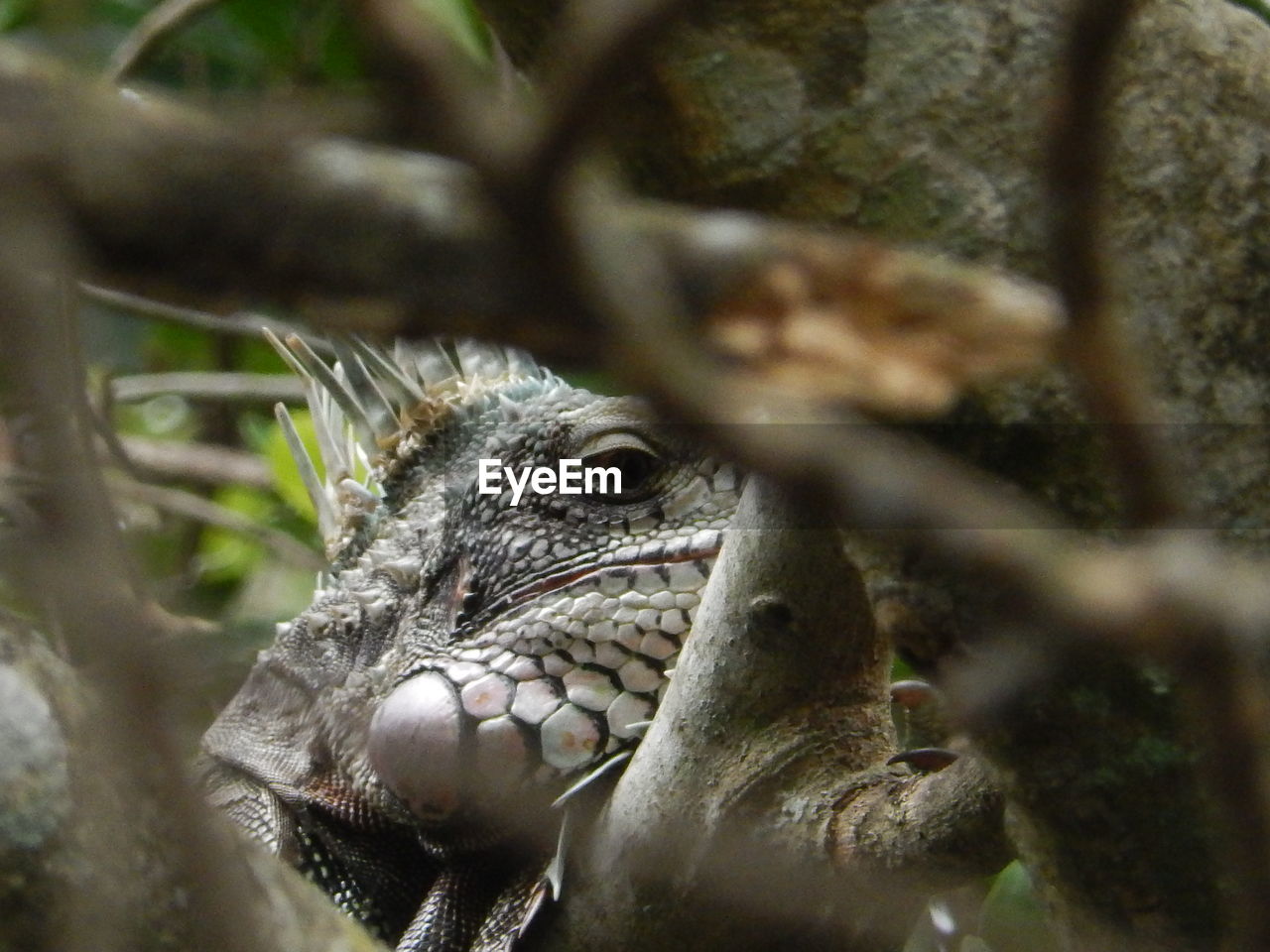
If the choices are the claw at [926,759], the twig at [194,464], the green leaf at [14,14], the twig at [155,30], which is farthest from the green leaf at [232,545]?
the claw at [926,759]

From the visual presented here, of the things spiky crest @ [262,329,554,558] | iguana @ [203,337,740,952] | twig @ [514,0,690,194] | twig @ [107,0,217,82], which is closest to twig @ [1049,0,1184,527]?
twig @ [514,0,690,194]

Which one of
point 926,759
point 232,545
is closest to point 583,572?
point 926,759

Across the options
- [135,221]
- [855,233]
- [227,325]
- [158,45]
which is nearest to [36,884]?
[135,221]

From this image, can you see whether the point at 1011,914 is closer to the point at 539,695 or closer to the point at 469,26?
the point at 539,695

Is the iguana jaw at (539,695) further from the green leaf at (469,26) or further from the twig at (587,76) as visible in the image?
the twig at (587,76)

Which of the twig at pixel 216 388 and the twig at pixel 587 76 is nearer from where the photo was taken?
the twig at pixel 587 76

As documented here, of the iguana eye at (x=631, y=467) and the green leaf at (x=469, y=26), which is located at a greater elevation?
the green leaf at (x=469, y=26)
